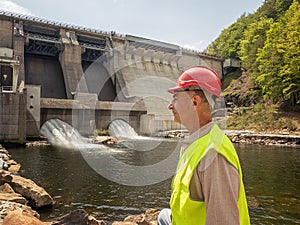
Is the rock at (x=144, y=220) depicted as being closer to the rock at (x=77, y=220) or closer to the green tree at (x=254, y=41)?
the rock at (x=77, y=220)

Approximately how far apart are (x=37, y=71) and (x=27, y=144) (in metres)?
15.3

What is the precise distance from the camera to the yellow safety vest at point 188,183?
1.40 metres

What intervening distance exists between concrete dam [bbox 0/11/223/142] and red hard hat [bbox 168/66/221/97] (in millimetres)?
19984

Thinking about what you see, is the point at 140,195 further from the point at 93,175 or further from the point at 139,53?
the point at 139,53

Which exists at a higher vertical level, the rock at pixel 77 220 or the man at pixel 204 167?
the man at pixel 204 167

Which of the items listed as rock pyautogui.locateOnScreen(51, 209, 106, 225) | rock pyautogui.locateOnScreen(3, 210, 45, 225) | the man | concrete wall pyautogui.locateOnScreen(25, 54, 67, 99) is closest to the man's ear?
the man

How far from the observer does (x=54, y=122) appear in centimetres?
2334

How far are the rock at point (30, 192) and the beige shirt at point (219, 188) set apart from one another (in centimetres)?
635

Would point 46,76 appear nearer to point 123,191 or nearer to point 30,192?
point 123,191

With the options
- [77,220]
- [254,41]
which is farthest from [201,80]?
[254,41]

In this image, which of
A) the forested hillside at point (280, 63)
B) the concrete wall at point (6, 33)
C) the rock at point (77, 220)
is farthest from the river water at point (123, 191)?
the concrete wall at point (6, 33)

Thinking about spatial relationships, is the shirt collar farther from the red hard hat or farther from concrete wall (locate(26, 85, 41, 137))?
concrete wall (locate(26, 85, 41, 137))

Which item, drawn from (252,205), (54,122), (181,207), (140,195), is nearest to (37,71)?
(54,122)

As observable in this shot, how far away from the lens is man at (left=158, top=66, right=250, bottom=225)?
1.30 metres
